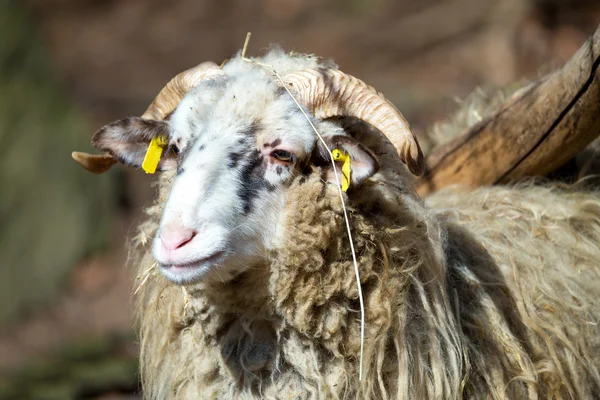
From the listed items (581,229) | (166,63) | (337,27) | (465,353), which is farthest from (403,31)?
(465,353)

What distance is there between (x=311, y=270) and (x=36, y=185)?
833cm

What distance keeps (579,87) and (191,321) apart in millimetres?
1934

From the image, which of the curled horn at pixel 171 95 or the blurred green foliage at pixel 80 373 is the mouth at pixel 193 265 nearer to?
the curled horn at pixel 171 95

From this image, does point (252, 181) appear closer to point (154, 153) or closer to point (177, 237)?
point (177, 237)

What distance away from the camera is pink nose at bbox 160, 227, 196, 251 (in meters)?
2.57

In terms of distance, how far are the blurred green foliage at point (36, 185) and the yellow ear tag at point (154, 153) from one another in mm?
7308

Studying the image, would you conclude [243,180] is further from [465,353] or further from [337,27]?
[337,27]

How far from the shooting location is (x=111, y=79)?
12.2 metres

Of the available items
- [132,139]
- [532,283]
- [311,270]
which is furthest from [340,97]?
[532,283]

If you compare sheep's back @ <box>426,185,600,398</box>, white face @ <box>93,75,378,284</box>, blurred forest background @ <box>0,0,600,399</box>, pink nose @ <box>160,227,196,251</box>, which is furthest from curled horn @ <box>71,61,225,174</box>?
blurred forest background @ <box>0,0,600,399</box>

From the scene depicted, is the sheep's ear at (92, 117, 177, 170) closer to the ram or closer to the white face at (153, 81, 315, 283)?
the ram

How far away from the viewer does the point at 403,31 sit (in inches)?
493

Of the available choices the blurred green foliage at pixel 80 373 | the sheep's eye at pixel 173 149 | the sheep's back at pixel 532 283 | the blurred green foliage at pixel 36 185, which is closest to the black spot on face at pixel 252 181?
the sheep's eye at pixel 173 149

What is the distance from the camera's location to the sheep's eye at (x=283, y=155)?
281 cm
